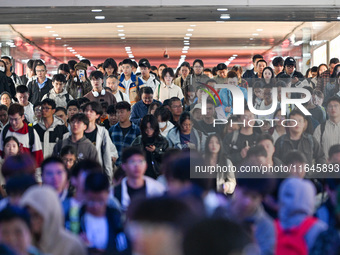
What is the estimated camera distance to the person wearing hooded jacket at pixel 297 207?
199 inches

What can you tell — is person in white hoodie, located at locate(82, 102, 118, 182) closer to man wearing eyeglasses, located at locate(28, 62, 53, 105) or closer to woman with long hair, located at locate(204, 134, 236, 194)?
woman with long hair, located at locate(204, 134, 236, 194)

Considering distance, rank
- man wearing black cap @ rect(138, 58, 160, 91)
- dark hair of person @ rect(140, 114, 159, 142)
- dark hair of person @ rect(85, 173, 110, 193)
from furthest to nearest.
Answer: man wearing black cap @ rect(138, 58, 160, 91), dark hair of person @ rect(140, 114, 159, 142), dark hair of person @ rect(85, 173, 110, 193)

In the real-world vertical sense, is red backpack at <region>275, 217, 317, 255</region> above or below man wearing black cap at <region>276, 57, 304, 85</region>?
below

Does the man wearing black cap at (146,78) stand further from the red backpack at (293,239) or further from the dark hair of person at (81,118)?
the red backpack at (293,239)

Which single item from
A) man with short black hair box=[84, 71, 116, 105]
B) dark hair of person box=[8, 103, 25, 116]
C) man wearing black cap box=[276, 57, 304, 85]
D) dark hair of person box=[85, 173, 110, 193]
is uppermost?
man wearing black cap box=[276, 57, 304, 85]

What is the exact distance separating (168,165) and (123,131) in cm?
495

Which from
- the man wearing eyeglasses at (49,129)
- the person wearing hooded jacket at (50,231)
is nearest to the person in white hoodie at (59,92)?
the man wearing eyeglasses at (49,129)

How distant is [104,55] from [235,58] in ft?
12.0

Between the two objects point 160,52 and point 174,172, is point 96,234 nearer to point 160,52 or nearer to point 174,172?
point 174,172

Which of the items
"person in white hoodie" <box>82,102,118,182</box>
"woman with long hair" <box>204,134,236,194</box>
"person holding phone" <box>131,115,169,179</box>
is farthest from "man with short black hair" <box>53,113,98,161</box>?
"woman with long hair" <box>204,134,236,194</box>

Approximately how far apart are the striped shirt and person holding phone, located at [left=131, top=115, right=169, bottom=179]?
213 centimetres

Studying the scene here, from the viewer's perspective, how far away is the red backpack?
5.01m

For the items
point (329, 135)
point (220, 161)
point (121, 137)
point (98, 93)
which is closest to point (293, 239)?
point (220, 161)

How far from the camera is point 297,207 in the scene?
17.1 feet
